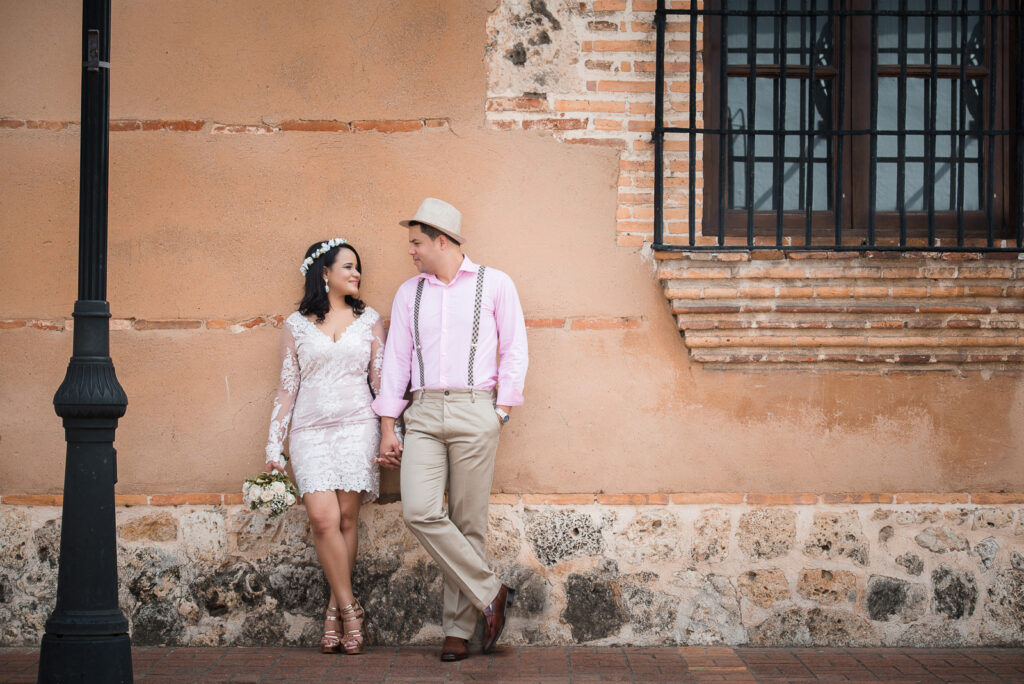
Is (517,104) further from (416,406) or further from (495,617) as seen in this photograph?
(495,617)

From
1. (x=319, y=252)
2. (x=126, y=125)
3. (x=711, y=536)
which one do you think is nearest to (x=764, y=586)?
(x=711, y=536)

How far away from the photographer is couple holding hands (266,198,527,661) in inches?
205

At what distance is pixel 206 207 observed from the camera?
568 cm

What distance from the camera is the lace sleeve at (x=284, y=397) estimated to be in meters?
5.40

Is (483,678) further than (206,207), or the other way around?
(206,207)

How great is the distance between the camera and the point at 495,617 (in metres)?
5.25

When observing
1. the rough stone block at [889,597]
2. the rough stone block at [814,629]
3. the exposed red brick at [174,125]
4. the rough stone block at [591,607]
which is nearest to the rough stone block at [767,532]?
the rough stone block at [814,629]

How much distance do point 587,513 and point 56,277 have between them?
10.7 feet

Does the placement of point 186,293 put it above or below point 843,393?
above

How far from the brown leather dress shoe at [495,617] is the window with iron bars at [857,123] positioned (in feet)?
6.96

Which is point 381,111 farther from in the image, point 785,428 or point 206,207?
point 785,428

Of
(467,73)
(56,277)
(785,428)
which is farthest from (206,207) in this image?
(785,428)

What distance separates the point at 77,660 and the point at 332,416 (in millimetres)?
1823

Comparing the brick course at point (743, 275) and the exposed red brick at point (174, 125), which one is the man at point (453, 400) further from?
the exposed red brick at point (174, 125)
